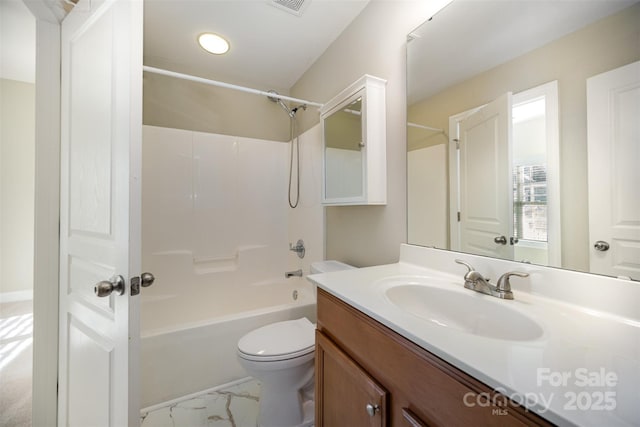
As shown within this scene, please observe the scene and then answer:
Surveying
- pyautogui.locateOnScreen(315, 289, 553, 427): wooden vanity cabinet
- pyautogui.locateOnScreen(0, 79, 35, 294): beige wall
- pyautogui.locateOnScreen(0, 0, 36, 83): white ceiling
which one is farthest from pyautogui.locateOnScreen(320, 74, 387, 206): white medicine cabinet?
pyautogui.locateOnScreen(0, 79, 35, 294): beige wall

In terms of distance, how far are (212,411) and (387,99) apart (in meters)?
1.98

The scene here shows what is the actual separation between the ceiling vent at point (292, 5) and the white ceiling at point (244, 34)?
0.02 meters

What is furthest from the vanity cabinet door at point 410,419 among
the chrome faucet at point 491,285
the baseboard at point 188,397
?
the baseboard at point 188,397

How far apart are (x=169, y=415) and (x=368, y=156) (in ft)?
5.82

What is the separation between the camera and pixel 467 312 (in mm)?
785

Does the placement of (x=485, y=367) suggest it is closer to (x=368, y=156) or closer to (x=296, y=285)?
(x=368, y=156)

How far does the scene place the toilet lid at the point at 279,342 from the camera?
1.15 m

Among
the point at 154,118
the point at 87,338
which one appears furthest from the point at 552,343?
the point at 154,118

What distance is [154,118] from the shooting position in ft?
6.63

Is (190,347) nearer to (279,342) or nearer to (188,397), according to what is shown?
(188,397)

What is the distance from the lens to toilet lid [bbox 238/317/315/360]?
115 centimetres

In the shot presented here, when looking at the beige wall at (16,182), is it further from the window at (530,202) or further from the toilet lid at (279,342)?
the window at (530,202)

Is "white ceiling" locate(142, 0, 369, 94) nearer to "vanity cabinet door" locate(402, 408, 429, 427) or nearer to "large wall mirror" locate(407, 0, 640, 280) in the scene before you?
"large wall mirror" locate(407, 0, 640, 280)

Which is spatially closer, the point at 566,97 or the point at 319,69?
the point at 566,97
